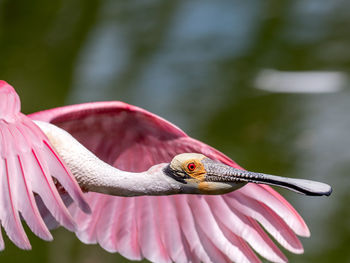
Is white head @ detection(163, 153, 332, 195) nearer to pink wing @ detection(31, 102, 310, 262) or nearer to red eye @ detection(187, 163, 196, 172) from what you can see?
red eye @ detection(187, 163, 196, 172)

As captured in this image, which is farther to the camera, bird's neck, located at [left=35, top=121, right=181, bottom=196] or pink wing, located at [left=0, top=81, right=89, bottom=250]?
bird's neck, located at [left=35, top=121, right=181, bottom=196]

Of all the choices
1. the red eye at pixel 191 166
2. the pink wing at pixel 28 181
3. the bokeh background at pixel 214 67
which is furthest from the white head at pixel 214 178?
the bokeh background at pixel 214 67

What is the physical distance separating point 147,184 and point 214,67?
300 centimetres

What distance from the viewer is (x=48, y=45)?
5.81m

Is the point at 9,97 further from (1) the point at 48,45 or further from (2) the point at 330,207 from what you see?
(1) the point at 48,45

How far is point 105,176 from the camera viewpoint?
266 cm

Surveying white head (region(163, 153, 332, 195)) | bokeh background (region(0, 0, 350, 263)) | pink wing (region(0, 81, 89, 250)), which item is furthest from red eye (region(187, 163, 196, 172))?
bokeh background (region(0, 0, 350, 263))

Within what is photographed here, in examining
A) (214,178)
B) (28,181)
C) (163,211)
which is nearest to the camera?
(28,181)

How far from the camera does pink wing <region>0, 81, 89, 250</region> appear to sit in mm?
2369

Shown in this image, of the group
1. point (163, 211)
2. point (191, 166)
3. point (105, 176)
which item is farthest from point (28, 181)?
point (163, 211)

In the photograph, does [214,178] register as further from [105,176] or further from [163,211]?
[163,211]

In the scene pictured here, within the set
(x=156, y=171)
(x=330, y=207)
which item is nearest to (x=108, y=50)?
(x=330, y=207)

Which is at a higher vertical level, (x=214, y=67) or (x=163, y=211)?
(x=214, y=67)

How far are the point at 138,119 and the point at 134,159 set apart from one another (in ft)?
0.53
